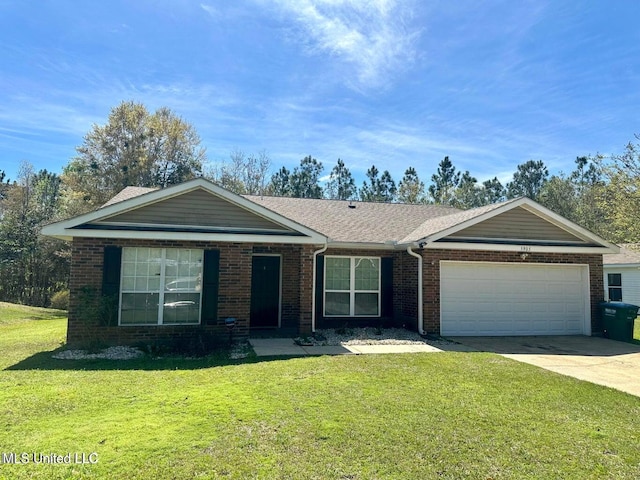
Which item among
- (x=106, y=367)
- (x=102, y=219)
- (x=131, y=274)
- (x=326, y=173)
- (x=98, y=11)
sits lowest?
(x=106, y=367)

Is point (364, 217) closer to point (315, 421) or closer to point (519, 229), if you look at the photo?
point (519, 229)

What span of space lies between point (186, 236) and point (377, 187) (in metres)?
42.4

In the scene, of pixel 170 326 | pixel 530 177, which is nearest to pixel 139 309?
pixel 170 326

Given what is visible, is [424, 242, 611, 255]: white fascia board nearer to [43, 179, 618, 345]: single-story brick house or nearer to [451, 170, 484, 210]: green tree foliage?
[43, 179, 618, 345]: single-story brick house

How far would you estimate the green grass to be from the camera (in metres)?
3.87

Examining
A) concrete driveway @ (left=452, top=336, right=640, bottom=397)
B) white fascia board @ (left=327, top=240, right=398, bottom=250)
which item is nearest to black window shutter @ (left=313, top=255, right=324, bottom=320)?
white fascia board @ (left=327, top=240, right=398, bottom=250)

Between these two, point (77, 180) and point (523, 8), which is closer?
point (523, 8)

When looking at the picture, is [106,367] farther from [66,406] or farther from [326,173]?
[326,173]

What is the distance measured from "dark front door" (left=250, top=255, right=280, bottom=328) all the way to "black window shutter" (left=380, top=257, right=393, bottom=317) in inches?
130

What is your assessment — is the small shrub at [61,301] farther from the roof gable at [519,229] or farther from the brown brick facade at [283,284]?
the roof gable at [519,229]

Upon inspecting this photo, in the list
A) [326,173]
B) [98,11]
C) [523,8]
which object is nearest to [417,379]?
[523,8]

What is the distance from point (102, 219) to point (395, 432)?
8.03 m

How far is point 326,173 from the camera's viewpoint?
166 feet

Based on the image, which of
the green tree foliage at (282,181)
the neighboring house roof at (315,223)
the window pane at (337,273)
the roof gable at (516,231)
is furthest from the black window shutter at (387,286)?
the green tree foliage at (282,181)
